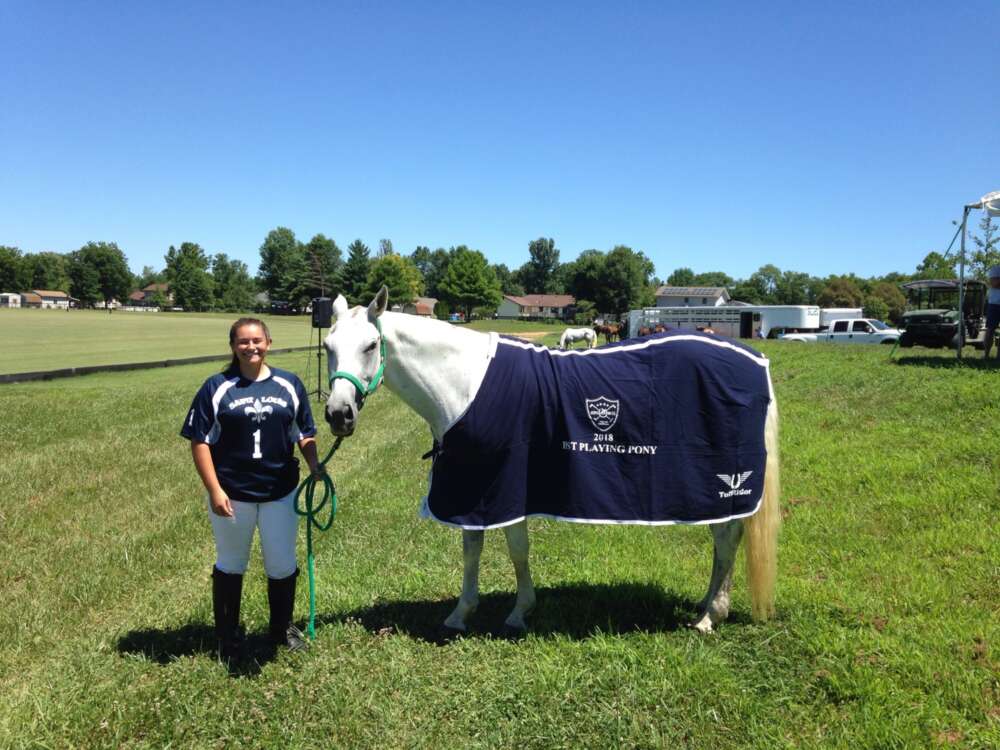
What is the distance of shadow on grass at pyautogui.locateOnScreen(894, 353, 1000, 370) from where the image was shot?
10078 mm

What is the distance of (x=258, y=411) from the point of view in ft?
11.5

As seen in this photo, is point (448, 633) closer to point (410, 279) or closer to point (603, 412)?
point (603, 412)

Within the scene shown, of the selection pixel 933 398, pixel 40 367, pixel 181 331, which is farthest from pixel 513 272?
pixel 933 398

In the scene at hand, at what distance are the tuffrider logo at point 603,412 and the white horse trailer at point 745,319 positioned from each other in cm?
3386

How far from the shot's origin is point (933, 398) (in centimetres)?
Result: 856

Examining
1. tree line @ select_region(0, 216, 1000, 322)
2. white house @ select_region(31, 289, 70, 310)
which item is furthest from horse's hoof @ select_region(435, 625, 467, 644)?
white house @ select_region(31, 289, 70, 310)

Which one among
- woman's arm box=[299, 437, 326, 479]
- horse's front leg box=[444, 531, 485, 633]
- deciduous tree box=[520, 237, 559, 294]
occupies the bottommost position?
horse's front leg box=[444, 531, 485, 633]

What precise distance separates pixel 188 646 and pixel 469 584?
1864 mm

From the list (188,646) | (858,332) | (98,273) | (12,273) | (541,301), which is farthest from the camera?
(541,301)

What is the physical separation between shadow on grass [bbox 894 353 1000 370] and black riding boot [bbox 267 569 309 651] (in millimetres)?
11230

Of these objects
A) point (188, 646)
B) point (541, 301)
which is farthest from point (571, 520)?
point (541, 301)

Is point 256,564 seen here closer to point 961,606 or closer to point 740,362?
point 740,362

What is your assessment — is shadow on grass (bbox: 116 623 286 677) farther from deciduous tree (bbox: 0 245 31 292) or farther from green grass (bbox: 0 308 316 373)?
deciduous tree (bbox: 0 245 31 292)

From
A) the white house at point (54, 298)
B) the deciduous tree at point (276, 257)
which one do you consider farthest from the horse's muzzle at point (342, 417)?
the white house at point (54, 298)
